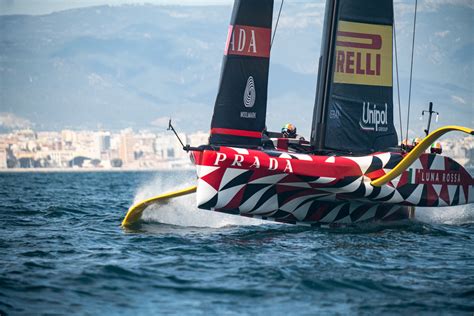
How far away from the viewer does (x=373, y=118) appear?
47.7ft

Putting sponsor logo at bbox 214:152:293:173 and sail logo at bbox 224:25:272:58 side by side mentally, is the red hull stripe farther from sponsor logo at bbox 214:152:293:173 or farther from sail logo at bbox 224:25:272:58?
sail logo at bbox 224:25:272:58

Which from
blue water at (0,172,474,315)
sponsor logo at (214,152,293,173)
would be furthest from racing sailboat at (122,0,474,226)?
blue water at (0,172,474,315)

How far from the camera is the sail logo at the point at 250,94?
1320cm

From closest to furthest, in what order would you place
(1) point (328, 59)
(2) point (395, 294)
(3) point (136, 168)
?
1. (2) point (395, 294)
2. (1) point (328, 59)
3. (3) point (136, 168)

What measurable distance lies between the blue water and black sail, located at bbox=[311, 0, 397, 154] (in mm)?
1646

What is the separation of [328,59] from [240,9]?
5.92ft

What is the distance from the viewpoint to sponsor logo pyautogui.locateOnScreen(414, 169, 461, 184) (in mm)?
13469

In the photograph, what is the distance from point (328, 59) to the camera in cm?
1413

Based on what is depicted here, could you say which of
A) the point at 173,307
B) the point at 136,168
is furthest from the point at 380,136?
the point at 136,168

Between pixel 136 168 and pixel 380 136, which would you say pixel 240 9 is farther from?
pixel 136 168

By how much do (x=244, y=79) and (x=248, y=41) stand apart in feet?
1.99

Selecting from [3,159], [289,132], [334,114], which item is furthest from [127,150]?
[334,114]

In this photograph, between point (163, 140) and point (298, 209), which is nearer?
point (298, 209)

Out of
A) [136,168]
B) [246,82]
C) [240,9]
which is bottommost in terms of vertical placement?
[136,168]
